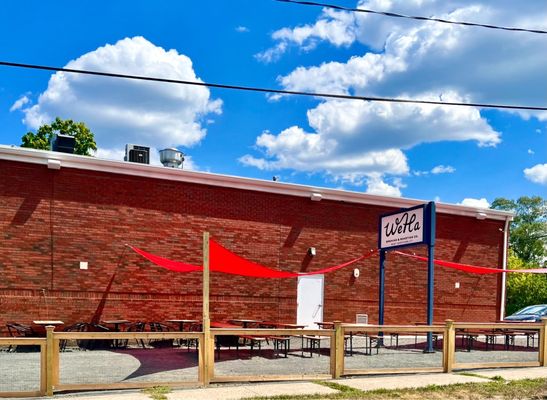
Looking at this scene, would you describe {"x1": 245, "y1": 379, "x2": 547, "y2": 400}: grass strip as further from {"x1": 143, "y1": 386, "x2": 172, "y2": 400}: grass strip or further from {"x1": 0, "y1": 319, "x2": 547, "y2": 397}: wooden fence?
{"x1": 143, "y1": 386, "x2": 172, "y2": 400}: grass strip

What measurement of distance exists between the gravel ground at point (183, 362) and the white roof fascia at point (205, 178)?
4983 millimetres

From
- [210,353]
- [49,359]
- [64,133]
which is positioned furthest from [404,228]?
[64,133]

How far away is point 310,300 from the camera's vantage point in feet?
64.8

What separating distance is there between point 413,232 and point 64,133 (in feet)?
102

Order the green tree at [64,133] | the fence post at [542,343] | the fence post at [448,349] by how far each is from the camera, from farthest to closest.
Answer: the green tree at [64,133]
the fence post at [542,343]
the fence post at [448,349]

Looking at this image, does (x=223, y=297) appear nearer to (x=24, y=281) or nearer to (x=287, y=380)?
(x=24, y=281)

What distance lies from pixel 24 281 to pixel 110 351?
3249mm

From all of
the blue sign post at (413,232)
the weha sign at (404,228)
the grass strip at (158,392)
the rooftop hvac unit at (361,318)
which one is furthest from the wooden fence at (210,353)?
the rooftop hvac unit at (361,318)

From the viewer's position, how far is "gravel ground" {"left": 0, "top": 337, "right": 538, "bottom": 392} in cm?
1045

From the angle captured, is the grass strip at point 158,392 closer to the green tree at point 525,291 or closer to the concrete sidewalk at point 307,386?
the concrete sidewalk at point 307,386

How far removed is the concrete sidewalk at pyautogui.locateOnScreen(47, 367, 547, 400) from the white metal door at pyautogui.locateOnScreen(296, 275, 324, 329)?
307 inches

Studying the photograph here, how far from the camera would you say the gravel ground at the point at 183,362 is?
34.3 feet

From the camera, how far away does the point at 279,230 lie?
1923 cm

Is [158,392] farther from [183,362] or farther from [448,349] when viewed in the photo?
[448,349]
